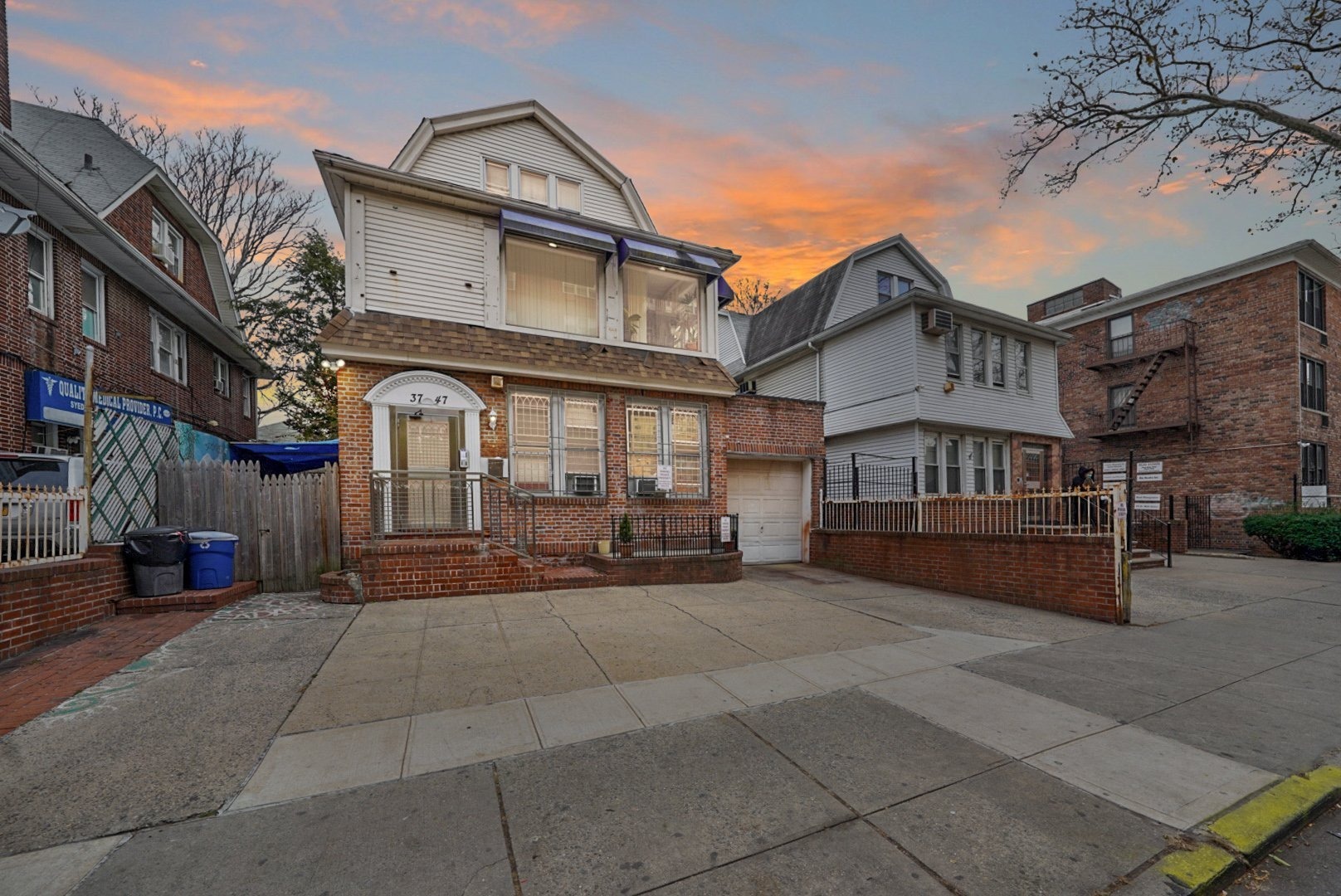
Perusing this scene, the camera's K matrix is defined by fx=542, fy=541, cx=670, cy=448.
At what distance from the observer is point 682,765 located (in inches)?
126

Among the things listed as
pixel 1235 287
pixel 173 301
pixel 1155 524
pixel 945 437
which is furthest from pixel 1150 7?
pixel 173 301

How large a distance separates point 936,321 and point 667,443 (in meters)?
7.96

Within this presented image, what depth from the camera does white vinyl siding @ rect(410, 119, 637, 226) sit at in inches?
427

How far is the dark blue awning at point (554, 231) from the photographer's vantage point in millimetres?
9758

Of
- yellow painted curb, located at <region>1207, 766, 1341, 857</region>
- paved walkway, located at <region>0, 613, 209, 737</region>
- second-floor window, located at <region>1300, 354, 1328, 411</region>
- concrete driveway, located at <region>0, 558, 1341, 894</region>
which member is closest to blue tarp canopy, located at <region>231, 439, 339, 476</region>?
paved walkway, located at <region>0, 613, 209, 737</region>

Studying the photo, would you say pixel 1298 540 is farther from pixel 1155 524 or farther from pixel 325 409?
pixel 325 409

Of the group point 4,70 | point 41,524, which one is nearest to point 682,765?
point 41,524

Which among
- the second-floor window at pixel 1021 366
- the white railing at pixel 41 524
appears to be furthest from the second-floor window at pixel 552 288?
the second-floor window at pixel 1021 366

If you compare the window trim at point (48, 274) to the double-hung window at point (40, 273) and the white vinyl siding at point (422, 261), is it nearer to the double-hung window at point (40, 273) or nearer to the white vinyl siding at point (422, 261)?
the double-hung window at point (40, 273)

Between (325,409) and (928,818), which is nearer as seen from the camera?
(928,818)

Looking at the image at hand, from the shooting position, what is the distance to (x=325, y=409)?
19156mm

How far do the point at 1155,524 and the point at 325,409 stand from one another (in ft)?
86.1

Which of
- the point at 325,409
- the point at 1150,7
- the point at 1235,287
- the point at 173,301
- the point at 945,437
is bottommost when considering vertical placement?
the point at 945,437

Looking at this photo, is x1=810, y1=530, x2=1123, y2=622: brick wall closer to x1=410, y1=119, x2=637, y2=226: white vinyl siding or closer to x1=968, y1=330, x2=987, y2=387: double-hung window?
x1=968, y1=330, x2=987, y2=387: double-hung window
